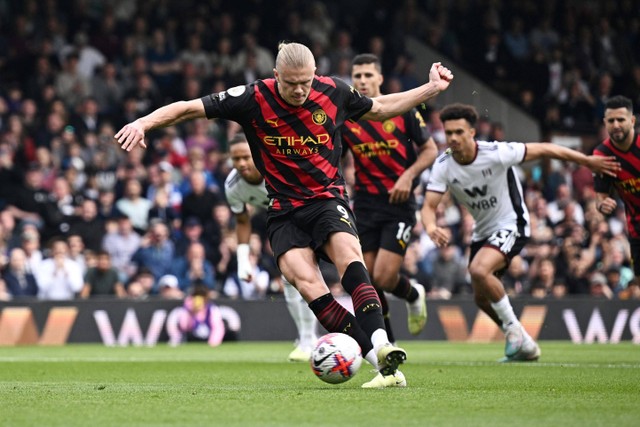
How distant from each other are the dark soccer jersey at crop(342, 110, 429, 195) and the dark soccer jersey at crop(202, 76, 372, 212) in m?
3.42

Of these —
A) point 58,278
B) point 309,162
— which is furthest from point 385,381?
point 58,278

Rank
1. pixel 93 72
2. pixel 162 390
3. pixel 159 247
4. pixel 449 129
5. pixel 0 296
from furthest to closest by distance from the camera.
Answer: pixel 93 72 < pixel 159 247 < pixel 0 296 < pixel 449 129 < pixel 162 390

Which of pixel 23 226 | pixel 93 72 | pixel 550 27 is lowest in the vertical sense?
pixel 23 226

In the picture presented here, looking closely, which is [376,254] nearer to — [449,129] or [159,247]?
[449,129]

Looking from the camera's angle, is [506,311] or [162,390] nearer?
[162,390]

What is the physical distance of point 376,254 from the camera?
42.0 ft

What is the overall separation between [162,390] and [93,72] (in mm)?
14664

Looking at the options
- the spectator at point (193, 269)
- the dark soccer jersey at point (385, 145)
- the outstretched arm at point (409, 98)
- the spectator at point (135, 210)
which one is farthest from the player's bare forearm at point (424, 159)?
the spectator at point (135, 210)

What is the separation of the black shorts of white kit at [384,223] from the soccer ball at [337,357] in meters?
4.36

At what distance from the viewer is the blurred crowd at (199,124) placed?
63.7 ft

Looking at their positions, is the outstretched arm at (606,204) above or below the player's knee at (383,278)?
above

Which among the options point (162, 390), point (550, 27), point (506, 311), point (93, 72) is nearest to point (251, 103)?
point (162, 390)

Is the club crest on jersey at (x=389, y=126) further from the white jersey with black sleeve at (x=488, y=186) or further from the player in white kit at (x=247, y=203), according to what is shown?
the player in white kit at (x=247, y=203)

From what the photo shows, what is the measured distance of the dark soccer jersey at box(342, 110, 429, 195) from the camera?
1250 cm
